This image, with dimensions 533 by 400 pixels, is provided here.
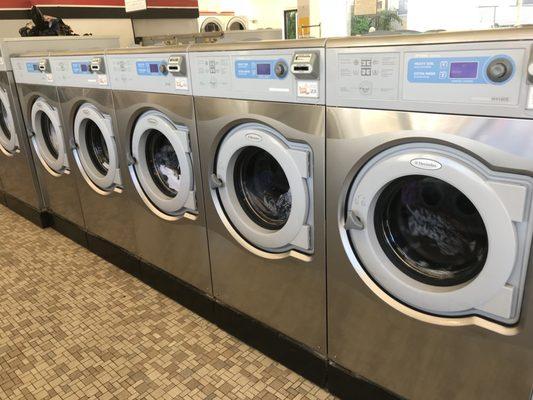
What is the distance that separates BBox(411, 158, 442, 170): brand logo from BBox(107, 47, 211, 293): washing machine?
0.98m

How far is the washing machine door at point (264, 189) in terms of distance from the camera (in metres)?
1.54

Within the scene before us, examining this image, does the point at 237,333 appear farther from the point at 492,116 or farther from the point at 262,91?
the point at 492,116

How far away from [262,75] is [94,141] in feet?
5.43

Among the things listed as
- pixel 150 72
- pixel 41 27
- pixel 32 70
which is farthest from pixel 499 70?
pixel 41 27

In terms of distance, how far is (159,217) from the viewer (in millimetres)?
2268

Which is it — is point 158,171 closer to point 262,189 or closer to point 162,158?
point 162,158

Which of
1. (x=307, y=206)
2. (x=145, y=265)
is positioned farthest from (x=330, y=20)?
(x=307, y=206)

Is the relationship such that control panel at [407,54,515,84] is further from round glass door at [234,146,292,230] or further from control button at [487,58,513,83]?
round glass door at [234,146,292,230]

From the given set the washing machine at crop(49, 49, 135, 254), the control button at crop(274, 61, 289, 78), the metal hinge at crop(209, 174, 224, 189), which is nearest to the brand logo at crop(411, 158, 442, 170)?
the control button at crop(274, 61, 289, 78)

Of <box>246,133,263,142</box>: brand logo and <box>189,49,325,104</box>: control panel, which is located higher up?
<box>189,49,325,104</box>: control panel

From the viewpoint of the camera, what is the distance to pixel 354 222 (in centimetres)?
139

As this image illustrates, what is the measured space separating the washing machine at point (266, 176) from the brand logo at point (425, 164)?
1.05 feet

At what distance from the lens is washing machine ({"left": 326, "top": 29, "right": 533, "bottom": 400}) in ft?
3.44

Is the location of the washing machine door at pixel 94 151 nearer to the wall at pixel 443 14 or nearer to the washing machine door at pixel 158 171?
the washing machine door at pixel 158 171
